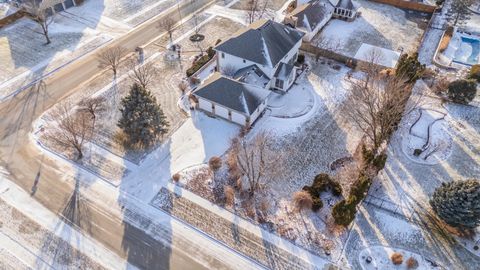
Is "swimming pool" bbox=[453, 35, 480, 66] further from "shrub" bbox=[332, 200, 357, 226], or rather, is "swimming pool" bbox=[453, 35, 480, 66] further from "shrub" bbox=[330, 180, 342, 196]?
"shrub" bbox=[332, 200, 357, 226]

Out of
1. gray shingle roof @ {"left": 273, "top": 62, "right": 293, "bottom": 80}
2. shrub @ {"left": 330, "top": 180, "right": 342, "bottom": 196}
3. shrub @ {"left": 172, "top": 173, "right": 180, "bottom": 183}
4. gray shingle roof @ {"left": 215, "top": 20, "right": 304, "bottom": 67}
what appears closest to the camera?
shrub @ {"left": 330, "top": 180, "right": 342, "bottom": 196}

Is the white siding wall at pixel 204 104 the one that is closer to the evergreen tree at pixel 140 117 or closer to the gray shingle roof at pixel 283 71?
the evergreen tree at pixel 140 117

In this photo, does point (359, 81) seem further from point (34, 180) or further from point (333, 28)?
point (34, 180)

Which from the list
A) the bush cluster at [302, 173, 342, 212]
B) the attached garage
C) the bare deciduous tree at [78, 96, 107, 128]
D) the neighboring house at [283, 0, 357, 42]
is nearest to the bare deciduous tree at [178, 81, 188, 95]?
the attached garage

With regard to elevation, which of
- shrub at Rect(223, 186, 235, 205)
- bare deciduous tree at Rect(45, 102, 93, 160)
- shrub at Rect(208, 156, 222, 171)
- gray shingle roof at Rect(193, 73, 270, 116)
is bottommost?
shrub at Rect(223, 186, 235, 205)

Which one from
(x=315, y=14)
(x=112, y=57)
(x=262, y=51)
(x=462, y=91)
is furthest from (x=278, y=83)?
(x=112, y=57)
